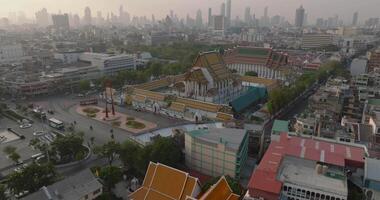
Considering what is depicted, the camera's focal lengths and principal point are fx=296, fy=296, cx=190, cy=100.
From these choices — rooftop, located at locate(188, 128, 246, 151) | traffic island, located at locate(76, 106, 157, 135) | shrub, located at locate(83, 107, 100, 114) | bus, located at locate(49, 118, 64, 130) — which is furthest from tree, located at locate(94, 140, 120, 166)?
shrub, located at locate(83, 107, 100, 114)

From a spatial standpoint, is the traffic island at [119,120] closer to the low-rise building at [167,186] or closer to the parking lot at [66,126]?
the parking lot at [66,126]

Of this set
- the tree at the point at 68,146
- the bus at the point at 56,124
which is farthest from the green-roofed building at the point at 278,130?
the bus at the point at 56,124

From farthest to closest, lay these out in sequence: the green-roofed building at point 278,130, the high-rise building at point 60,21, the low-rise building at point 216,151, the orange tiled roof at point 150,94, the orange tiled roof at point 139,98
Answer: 1. the high-rise building at point 60,21
2. the orange tiled roof at point 139,98
3. the orange tiled roof at point 150,94
4. the green-roofed building at point 278,130
5. the low-rise building at point 216,151

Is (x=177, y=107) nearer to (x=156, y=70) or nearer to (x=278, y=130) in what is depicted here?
(x=278, y=130)

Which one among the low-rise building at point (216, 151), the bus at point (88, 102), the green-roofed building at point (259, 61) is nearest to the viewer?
the low-rise building at point (216, 151)

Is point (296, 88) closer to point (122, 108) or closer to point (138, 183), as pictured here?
point (122, 108)

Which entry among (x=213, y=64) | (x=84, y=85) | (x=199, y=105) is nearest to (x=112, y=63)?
(x=84, y=85)

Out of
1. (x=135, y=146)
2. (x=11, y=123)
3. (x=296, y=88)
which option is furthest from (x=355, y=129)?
(x=11, y=123)
